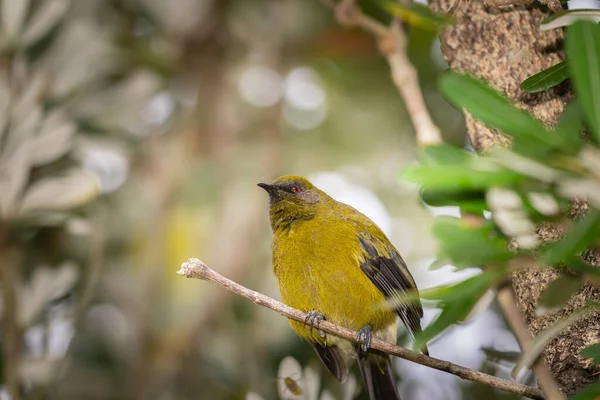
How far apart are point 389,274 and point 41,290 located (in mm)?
2113

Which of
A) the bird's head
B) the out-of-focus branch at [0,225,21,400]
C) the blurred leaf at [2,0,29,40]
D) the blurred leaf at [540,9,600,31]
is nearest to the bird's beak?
the bird's head

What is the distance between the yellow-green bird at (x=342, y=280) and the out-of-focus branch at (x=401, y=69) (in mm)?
800

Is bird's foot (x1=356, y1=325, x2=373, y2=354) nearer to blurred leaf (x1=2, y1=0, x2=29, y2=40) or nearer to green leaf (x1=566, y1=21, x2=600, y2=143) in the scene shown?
green leaf (x1=566, y1=21, x2=600, y2=143)

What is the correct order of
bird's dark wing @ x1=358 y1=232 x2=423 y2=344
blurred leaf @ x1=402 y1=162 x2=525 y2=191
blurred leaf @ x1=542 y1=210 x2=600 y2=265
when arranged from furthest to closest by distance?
bird's dark wing @ x1=358 y1=232 x2=423 y2=344
blurred leaf @ x1=402 y1=162 x2=525 y2=191
blurred leaf @ x1=542 y1=210 x2=600 y2=265

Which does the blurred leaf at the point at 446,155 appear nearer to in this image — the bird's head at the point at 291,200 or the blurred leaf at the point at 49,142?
the bird's head at the point at 291,200

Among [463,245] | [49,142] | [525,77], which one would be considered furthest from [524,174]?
[49,142]

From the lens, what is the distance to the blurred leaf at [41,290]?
419 cm

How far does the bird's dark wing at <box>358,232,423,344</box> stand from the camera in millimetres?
3963

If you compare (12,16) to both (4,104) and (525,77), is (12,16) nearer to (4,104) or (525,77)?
(4,104)

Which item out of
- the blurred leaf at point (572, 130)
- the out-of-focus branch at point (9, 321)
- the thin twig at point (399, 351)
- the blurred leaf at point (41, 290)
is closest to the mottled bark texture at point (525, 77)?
the thin twig at point (399, 351)

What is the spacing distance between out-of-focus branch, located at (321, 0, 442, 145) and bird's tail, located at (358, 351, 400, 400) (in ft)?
4.86

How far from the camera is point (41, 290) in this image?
4.22 meters

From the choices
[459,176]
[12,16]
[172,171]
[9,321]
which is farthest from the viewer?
[172,171]

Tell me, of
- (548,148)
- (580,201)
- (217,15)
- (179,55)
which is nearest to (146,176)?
(179,55)
